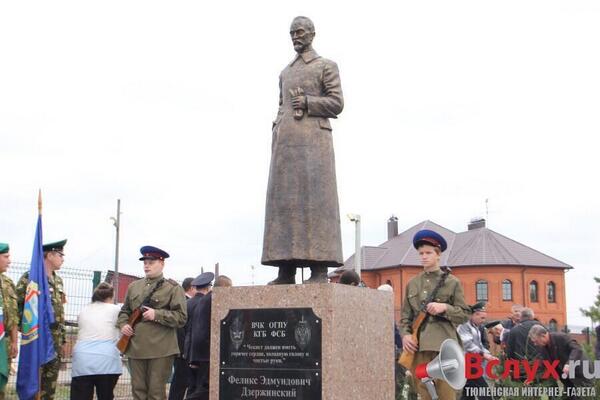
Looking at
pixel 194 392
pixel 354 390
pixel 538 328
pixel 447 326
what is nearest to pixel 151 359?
pixel 194 392

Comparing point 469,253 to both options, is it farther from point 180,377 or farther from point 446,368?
point 446,368

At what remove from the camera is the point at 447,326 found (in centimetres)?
664

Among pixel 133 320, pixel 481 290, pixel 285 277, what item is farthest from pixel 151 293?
pixel 481 290

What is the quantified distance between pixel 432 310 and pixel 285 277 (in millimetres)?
1434

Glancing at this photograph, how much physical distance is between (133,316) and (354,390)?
2.54 m

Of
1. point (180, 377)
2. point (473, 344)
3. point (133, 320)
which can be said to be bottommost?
point (180, 377)

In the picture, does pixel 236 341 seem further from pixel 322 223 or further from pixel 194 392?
pixel 194 392

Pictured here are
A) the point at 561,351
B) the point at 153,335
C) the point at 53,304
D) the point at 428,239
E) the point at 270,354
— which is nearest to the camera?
the point at 270,354

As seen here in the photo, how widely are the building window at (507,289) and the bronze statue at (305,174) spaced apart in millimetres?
58790

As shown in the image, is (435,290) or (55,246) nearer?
(435,290)

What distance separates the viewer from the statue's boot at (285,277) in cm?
714

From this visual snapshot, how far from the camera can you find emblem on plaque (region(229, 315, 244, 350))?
680cm

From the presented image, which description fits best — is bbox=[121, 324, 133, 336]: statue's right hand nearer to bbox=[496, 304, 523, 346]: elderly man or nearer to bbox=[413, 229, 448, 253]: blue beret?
bbox=[413, 229, 448, 253]: blue beret

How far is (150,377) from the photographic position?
772 cm
